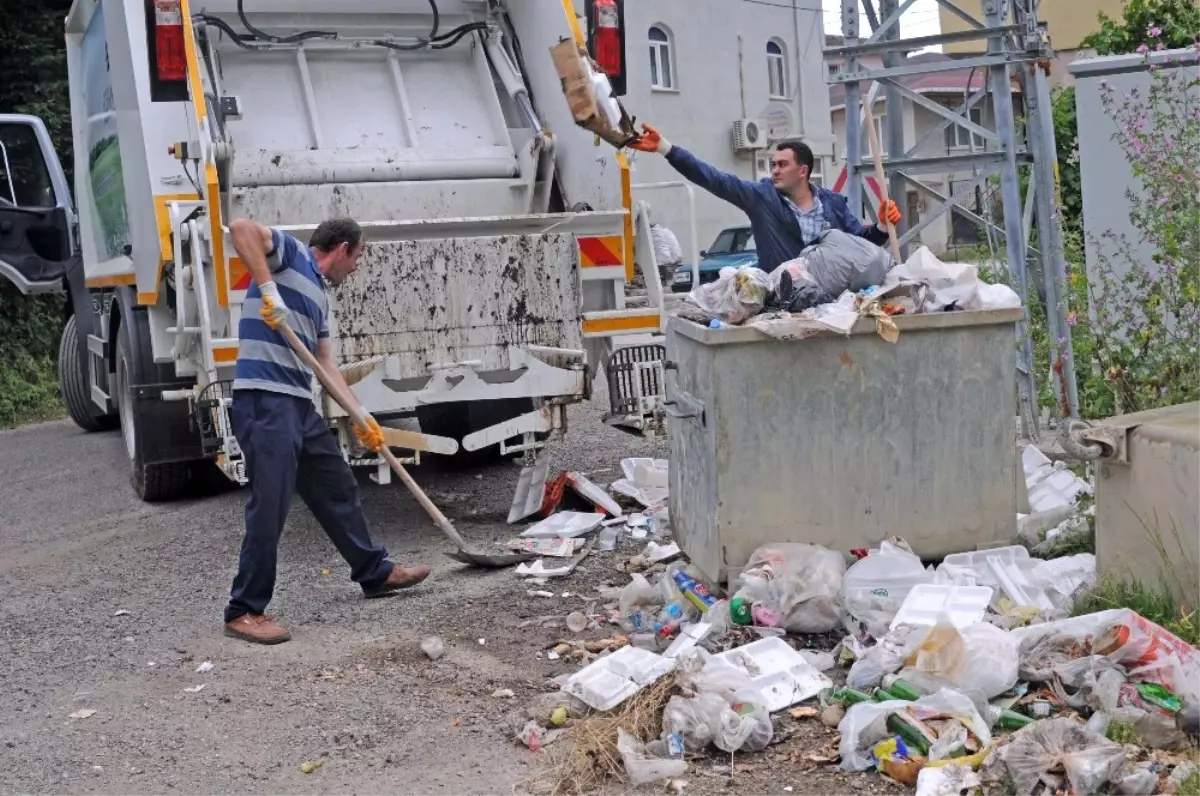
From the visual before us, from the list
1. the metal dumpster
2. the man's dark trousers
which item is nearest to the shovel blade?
the man's dark trousers

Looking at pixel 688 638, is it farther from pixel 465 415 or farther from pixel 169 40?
pixel 169 40

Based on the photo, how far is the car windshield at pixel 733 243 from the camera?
21.6 meters

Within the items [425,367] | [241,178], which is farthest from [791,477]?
[241,178]

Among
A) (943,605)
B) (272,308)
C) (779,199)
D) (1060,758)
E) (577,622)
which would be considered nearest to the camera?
(1060,758)

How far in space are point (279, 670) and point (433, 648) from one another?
501 mm

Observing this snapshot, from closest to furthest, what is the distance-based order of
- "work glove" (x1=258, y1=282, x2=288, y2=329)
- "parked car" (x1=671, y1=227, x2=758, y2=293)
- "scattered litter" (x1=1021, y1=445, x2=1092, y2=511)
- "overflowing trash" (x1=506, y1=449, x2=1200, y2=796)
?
1. "overflowing trash" (x1=506, y1=449, x2=1200, y2=796)
2. "work glove" (x1=258, y1=282, x2=288, y2=329)
3. "scattered litter" (x1=1021, y1=445, x2=1092, y2=511)
4. "parked car" (x1=671, y1=227, x2=758, y2=293)

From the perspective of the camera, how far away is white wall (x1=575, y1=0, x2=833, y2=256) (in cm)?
2612

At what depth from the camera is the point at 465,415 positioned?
23.7ft

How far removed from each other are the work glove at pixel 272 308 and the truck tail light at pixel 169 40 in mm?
1845

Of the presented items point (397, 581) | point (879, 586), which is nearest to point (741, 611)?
point (879, 586)

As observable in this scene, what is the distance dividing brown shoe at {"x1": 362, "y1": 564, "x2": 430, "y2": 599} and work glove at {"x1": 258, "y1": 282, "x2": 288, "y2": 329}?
1.08 meters

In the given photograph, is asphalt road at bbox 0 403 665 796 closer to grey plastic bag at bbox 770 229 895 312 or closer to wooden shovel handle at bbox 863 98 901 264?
grey plastic bag at bbox 770 229 895 312

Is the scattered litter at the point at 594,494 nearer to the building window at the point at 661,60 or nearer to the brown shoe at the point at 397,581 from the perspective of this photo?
the brown shoe at the point at 397,581

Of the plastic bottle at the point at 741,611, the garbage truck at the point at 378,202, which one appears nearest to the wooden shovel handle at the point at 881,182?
the garbage truck at the point at 378,202
